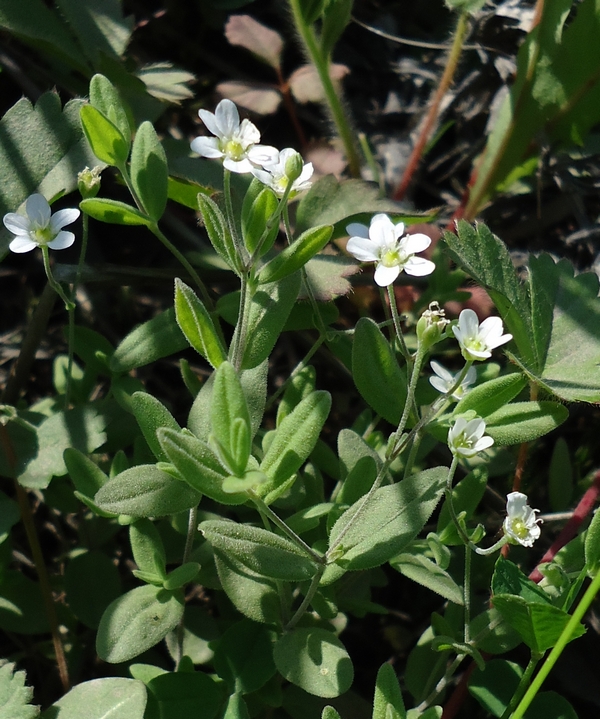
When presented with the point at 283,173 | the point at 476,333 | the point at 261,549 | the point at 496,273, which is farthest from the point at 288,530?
the point at 496,273

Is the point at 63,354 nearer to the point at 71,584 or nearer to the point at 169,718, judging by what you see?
the point at 71,584

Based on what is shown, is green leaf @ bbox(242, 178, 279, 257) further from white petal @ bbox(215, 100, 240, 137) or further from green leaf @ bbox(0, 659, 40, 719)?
green leaf @ bbox(0, 659, 40, 719)

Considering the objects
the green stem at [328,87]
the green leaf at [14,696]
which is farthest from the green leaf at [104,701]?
the green stem at [328,87]

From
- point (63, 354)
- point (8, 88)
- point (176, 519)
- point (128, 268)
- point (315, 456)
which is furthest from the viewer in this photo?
point (8, 88)

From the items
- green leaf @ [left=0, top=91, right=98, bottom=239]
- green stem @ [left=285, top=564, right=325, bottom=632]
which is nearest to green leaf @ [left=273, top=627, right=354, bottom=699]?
green stem @ [left=285, top=564, right=325, bottom=632]

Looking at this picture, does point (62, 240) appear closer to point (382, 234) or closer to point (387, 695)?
point (382, 234)

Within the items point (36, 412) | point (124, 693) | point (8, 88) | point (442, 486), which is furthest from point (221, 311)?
point (8, 88)
